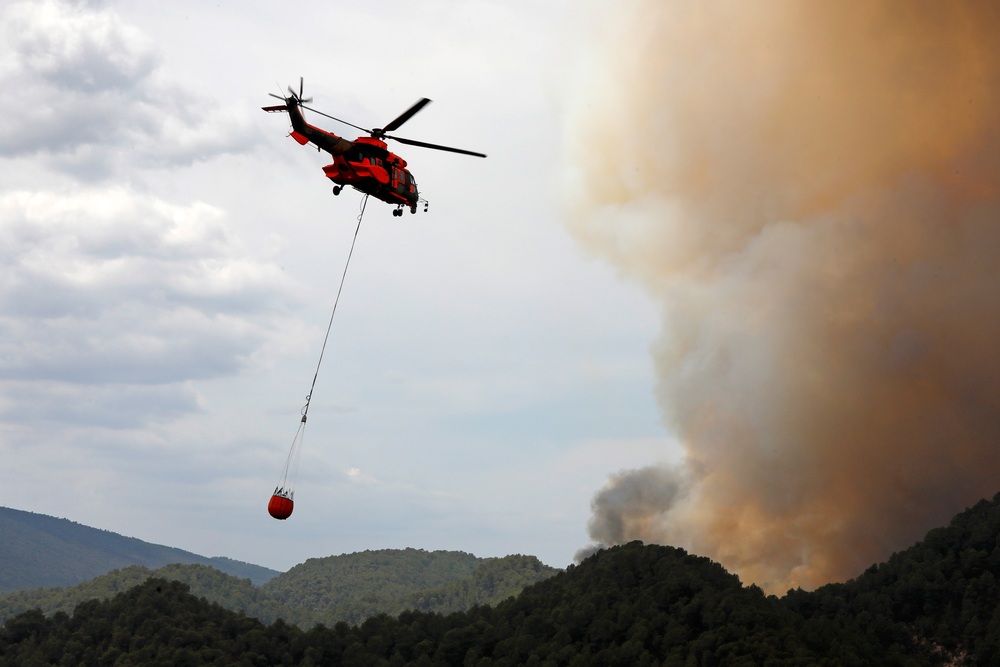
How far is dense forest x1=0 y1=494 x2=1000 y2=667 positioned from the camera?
90000 millimetres

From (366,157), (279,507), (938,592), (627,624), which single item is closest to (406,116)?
(366,157)

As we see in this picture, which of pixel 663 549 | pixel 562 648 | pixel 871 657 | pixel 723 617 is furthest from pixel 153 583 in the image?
pixel 871 657

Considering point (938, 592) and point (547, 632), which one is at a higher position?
point (938, 592)

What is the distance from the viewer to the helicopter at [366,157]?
154 ft

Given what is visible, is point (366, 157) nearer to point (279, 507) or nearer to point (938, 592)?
point (279, 507)

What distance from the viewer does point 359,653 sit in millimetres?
104562

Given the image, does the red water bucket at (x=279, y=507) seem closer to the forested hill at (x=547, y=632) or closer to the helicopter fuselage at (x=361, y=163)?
the helicopter fuselage at (x=361, y=163)

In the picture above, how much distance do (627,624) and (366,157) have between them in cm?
6024

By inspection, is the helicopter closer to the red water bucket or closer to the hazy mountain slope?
the red water bucket

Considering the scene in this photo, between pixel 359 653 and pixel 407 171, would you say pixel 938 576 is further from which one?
pixel 407 171

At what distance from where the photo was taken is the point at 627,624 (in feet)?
310

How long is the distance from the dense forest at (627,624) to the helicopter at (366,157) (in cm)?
5140

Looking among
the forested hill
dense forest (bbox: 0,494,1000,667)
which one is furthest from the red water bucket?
dense forest (bbox: 0,494,1000,667)

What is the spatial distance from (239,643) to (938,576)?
71507 millimetres
